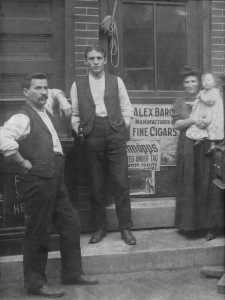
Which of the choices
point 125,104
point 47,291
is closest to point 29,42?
point 125,104

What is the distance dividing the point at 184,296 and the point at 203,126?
5.36ft

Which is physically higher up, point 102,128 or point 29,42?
point 29,42

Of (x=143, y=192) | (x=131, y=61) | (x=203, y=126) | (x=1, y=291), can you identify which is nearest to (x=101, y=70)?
(x=131, y=61)

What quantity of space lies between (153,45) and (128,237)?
6.85 ft

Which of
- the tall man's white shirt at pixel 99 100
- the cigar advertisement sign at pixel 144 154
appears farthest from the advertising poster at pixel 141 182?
the tall man's white shirt at pixel 99 100

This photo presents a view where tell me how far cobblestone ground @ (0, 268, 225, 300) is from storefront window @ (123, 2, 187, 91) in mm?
2040

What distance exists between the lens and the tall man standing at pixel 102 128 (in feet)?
15.1

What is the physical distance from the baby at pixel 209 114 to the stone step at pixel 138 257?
35.9 inches

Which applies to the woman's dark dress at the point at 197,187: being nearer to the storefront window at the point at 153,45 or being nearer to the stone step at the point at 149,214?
the stone step at the point at 149,214

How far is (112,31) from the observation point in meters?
5.14

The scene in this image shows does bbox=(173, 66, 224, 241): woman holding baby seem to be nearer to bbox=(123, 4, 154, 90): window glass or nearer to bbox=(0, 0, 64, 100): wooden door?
bbox=(123, 4, 154, 90): window glass

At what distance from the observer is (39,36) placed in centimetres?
492

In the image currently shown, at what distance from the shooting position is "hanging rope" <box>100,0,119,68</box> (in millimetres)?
5047

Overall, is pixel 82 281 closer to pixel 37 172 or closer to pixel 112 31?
pixel 37 172
